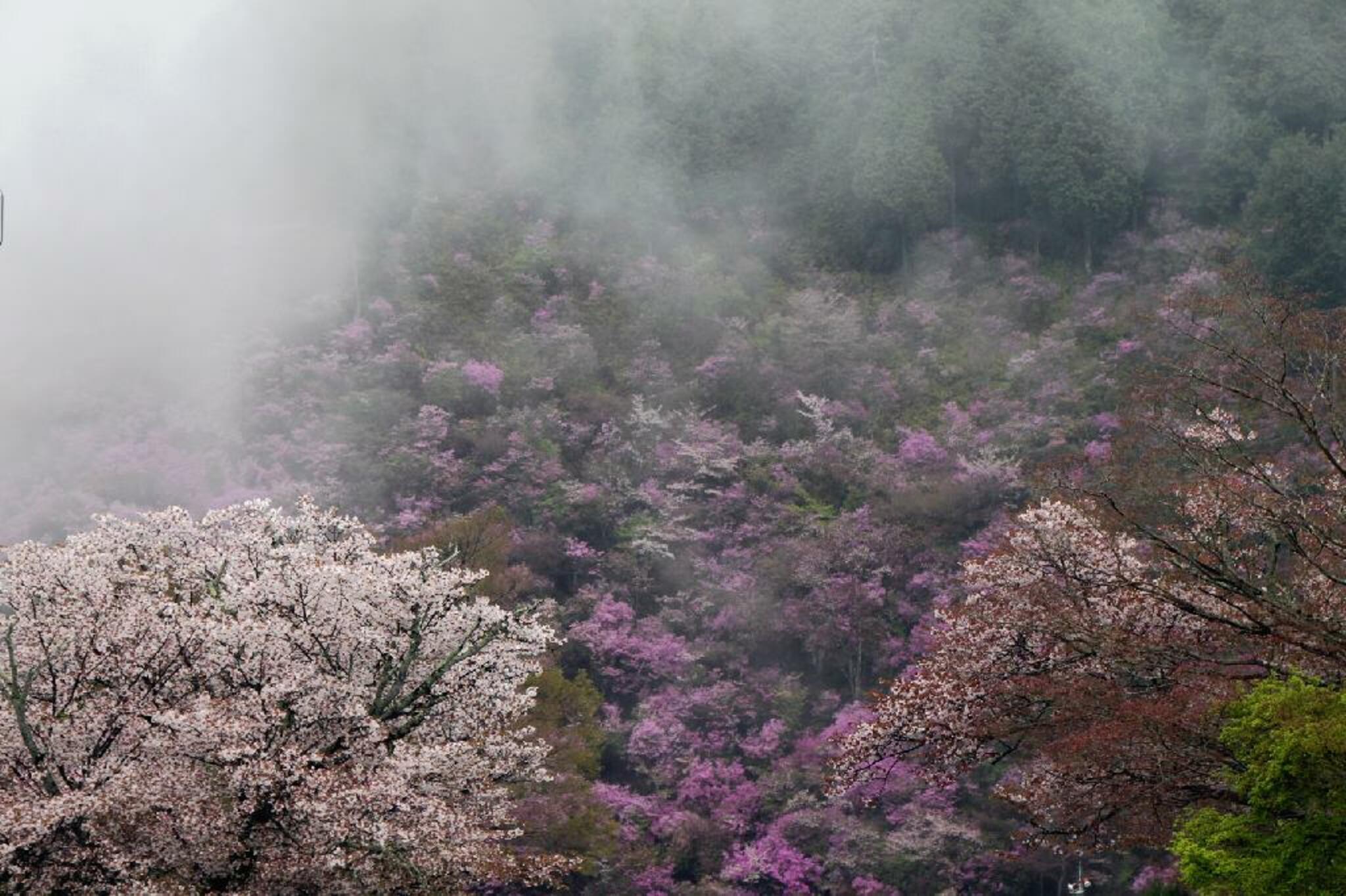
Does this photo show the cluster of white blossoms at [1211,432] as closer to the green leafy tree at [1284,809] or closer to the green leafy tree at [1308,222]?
the green leafy tree at [1284,809]

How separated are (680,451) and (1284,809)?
99.7 feet

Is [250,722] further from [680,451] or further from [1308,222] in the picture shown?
[1308,222]

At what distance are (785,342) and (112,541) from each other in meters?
29.2

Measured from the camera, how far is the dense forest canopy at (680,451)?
1723 centimetres

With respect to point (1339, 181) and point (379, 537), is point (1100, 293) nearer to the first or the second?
point (1339, 181)

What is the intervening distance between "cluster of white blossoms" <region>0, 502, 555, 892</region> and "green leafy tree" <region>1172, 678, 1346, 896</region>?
Answer: 9.59 meters

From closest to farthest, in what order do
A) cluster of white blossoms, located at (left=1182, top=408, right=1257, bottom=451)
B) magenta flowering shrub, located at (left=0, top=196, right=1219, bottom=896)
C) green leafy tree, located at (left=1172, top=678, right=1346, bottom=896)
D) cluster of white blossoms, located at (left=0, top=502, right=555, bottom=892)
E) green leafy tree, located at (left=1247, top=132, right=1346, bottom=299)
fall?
green leafy tree, located at (left=1172, top=678, right=1346, bottom=896), cluster of white blossoms, located at (left=0, top=502, right=555, bottom=892), cluster of white blossoms, located at (left=1182, top=408, right=1257, bottom=451), magenta flowering shrub, located at (left=0, top=196, right=1219, bottom=896), green leafy tree, located at (left=1247, top=132, right=1346, bottom=299)

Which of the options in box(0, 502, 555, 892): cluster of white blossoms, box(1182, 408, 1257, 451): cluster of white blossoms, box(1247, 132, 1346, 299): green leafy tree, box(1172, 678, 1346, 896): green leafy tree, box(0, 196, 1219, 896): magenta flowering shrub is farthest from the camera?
box(1247, 132, 1346, 299): green leafy tree

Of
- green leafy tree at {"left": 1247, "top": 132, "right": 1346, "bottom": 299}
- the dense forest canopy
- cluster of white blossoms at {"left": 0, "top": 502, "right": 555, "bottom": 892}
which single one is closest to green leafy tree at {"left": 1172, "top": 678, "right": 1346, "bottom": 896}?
the dense forest canopy

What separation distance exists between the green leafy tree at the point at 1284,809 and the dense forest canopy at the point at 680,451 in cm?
6

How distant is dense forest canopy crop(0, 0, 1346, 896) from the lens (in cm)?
1723

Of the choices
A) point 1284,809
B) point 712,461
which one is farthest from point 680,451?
point 1284,809

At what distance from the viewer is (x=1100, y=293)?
4825 centimetres

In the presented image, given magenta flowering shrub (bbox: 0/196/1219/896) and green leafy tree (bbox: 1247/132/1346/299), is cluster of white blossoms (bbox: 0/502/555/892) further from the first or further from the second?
green leafy tree (bbox: 1247/132/1346/299)
